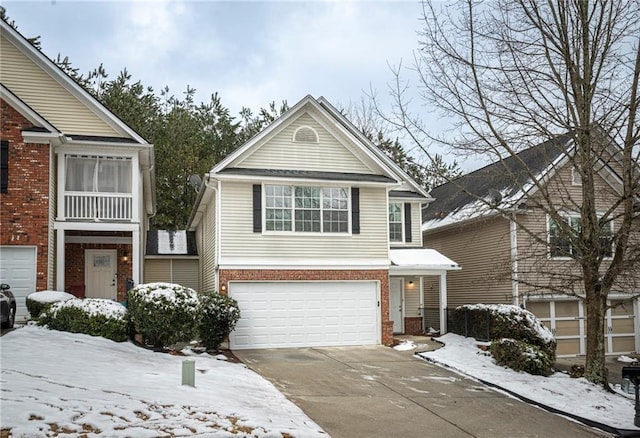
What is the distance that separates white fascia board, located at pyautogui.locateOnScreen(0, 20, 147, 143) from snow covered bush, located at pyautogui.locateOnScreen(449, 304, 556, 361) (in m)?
11.4

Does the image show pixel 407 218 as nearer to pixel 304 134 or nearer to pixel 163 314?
pixel 304 134

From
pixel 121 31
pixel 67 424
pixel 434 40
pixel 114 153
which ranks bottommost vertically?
pixel 67 424

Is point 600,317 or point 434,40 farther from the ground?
point 434,40

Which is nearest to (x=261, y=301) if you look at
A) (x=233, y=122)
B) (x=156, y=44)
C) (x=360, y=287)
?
(x=360, y=287)

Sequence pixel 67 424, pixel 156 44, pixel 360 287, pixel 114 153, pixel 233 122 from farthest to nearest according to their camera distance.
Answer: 1. pixel 233 122
2. pixel 156 44
3. pixel 360 287
4. pixel 114 153
5. pixel 67 424

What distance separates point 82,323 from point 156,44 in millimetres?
15210

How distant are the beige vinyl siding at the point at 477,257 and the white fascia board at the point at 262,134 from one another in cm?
811

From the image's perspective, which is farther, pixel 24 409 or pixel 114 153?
pixel 114 153

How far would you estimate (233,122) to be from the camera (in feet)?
140

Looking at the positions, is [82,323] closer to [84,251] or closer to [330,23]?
[84,251]

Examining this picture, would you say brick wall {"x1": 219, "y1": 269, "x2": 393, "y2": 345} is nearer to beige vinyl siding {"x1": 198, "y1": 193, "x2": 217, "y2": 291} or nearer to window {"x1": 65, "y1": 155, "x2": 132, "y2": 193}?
beige vinyl siding {"x1": 198, "y1": 193, "x2": 217, "y2": 291}

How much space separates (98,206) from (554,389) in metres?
13.0

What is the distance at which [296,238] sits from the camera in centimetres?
1888

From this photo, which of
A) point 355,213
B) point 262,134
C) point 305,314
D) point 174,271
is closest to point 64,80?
point 262,134
